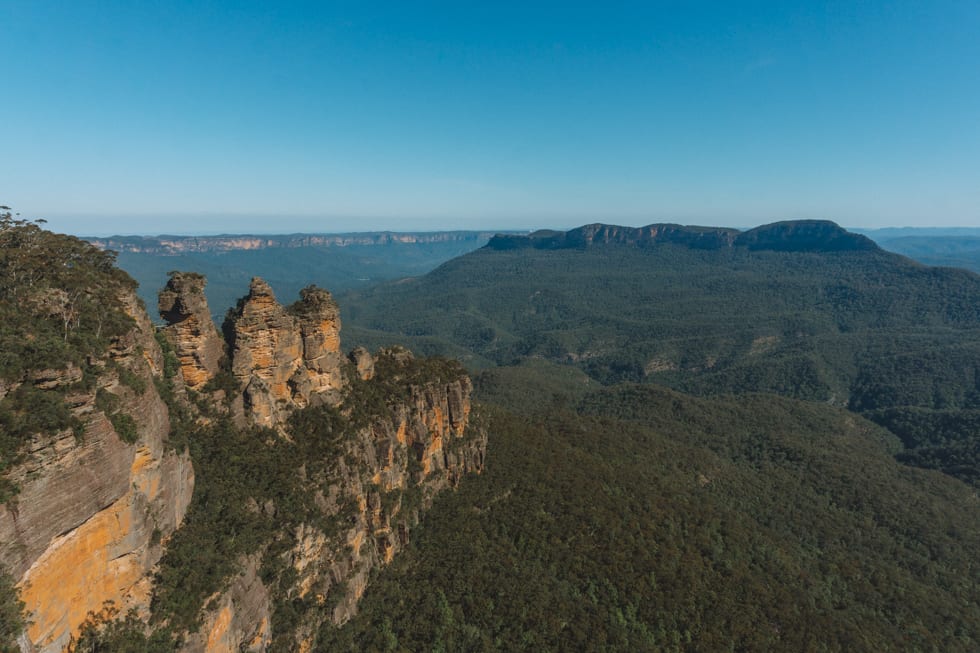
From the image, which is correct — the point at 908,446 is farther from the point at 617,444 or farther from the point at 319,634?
the point at 319,634

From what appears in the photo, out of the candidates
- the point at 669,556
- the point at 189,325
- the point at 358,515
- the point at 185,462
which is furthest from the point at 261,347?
the point at 669,556

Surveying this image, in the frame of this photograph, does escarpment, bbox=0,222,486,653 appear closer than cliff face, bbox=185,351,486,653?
Yes

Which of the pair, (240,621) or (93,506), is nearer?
(93,506)

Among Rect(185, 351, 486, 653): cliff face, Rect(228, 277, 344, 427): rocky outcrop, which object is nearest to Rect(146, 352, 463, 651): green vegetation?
Rect(185, 351, 486, 653): cliff face

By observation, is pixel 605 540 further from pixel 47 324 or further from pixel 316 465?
pixel 47 324

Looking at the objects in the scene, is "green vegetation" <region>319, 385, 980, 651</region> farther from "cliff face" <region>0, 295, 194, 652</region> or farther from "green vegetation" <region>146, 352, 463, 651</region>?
"cliff face" <region>0, 295, 194, 652</region>

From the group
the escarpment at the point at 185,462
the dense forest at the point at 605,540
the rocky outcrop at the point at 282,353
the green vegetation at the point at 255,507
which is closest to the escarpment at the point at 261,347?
the rocky outcrop at the point at 282,353
